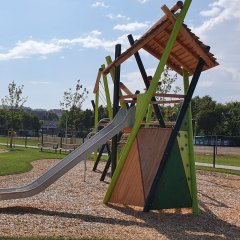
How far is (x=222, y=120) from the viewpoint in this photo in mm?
77625

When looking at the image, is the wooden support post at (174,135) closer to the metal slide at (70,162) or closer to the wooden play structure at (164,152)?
the wooden play structure at (164,152)

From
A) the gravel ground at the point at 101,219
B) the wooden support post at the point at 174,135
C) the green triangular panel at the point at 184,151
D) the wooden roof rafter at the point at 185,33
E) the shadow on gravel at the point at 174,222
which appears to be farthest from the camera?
the green triangular panel at the point at 184,151

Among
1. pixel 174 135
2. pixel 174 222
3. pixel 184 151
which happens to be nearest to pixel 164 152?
pixel 174 135

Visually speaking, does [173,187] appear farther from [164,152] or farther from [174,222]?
[174,222]

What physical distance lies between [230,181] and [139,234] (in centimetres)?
893

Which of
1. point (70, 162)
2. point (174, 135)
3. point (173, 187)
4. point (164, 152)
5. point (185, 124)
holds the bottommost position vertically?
point (173, 187)

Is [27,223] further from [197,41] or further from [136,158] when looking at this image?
[197,41]

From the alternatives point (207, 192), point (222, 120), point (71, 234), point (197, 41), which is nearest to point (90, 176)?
point (207, 192)

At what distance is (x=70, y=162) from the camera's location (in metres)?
8.17

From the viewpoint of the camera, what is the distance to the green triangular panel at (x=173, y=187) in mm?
7562

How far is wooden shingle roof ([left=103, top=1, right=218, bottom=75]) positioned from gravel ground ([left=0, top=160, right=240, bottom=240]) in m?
2.92

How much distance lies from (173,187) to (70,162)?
2.01m

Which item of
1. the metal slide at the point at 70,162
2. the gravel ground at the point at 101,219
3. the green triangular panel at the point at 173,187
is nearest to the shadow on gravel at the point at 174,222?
the gravel ground at the point at 101,219

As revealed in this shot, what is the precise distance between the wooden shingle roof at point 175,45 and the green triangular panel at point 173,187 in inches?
70.3
